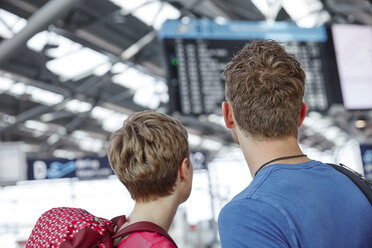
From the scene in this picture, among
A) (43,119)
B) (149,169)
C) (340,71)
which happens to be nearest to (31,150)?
(43,119)

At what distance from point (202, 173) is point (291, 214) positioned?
10.1 metres

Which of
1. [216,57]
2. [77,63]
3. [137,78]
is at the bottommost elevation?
[216,57]

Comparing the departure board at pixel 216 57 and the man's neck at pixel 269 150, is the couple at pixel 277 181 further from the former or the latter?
the departure board at pixel 216 57

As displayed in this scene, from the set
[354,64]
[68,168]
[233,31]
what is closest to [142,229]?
[233,31]

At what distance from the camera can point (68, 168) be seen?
10.1 m

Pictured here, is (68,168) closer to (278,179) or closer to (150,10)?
(150,10)

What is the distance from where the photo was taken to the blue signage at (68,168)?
32.8 feet

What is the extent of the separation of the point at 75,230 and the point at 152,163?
11.6 inches

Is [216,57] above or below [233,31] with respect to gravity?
below

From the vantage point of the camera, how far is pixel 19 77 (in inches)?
456

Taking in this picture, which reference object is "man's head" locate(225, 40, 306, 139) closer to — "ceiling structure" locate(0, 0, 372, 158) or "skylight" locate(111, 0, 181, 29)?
"ceiling structure" locate(0, 0, 372, 158)

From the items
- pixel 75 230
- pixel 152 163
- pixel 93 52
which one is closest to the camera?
pixel 75 230

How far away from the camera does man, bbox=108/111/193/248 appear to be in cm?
155

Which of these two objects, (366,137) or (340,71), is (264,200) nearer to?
(340,71)
